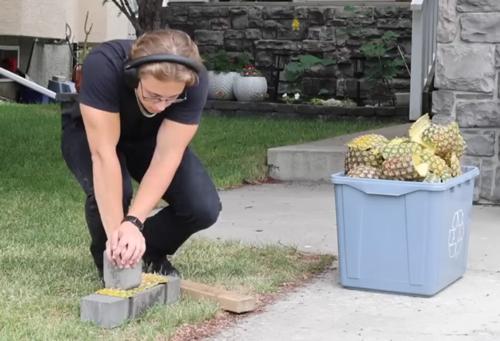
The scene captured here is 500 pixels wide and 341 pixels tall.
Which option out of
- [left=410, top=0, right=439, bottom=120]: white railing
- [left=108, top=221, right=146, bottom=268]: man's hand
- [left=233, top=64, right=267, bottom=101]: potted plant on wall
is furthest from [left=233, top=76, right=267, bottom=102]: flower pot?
[left=108, top=221, right=146, bottom=268]: man's hand

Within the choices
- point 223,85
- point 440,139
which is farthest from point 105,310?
point 223,85

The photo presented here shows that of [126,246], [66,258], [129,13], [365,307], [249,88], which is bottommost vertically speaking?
[365,307]

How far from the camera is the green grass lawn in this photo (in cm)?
360

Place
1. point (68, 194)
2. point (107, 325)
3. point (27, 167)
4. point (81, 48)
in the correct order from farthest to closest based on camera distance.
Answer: point (81, 48), point (27, 167), point (68, 194), point (107, 325)

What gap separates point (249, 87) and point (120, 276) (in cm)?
789

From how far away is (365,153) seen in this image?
4.31 metres

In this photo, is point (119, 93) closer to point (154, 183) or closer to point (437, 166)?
point (154, 183)

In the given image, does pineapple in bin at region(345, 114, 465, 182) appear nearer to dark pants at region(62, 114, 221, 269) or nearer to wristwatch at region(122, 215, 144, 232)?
dark pants at region(62, 114, 221, 269)

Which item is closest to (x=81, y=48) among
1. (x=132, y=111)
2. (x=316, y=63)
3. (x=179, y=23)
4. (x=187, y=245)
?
(x=179, y=23)

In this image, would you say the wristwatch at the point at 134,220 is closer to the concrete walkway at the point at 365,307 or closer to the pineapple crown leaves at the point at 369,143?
the concrete walkway at the point at 365,307

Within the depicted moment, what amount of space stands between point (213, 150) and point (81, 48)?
9.57 m

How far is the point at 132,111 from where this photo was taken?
3.83m

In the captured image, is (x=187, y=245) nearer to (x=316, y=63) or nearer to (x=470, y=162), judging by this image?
(x=470, y=162)

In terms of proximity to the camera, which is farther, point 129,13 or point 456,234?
point 129,13
